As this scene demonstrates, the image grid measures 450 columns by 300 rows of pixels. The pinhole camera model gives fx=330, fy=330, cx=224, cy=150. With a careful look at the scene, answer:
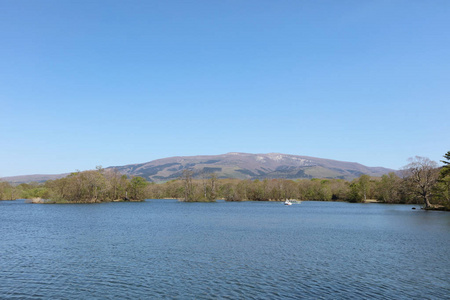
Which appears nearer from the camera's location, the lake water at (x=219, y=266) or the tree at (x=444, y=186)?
the lake water at (x=219, y=266)

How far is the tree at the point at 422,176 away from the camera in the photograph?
119438 millimetres

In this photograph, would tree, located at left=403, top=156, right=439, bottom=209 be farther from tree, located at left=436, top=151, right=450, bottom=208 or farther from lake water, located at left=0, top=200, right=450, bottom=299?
lake water, located at left=0, top=200, right=450, bottom=299

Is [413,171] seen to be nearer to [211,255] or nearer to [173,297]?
[211,255]

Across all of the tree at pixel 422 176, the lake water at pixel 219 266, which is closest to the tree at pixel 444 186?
the tree at pixel 422 176

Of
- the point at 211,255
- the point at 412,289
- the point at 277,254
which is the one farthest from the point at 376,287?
the point at 211,255

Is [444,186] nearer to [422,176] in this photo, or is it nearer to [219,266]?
[422,176]

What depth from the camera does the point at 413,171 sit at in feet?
399

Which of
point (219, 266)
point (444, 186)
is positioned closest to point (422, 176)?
point (444, 186)

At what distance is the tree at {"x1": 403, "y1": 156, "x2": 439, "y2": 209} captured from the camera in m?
119

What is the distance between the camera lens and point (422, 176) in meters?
121

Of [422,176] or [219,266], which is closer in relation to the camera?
[219,266]

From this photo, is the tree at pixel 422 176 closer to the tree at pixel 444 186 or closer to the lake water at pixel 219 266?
the tree at pixel 444 186

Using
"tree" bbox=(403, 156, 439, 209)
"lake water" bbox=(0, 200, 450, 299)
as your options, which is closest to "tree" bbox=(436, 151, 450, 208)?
"tree" bbox=(403, 156, 439, 209)

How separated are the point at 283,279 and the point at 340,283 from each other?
482cm
